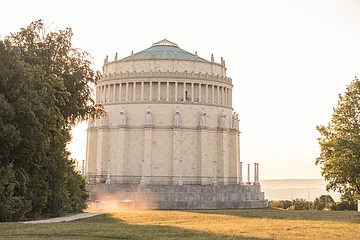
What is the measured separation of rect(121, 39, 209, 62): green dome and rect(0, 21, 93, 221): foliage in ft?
96.3

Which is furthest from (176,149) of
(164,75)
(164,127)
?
(164,75)

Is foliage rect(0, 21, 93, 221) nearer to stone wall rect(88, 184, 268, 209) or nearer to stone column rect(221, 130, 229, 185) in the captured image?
stone wall rect(88, 184, 268, 209)

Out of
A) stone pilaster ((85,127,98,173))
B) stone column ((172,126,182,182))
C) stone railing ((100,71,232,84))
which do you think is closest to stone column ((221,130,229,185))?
stone column ((172,126,182,182))

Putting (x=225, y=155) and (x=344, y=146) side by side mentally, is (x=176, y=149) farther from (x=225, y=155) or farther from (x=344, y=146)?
(x=344, y=146)

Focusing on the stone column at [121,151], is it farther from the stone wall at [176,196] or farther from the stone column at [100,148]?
the stone wall at [176,196]

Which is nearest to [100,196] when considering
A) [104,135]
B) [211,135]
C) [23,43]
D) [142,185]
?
[142,185]

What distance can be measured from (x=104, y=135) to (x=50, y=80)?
34328mm

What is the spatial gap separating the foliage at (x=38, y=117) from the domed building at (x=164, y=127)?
24.6m

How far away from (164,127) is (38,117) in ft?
114

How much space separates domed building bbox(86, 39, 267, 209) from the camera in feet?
203

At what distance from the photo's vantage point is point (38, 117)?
1140 inches

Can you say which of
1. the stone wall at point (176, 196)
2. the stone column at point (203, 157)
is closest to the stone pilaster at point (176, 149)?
the stone column at point (203, 157)

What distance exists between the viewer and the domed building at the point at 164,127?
203ft

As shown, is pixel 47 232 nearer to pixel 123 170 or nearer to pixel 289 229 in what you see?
pixel 289 229
